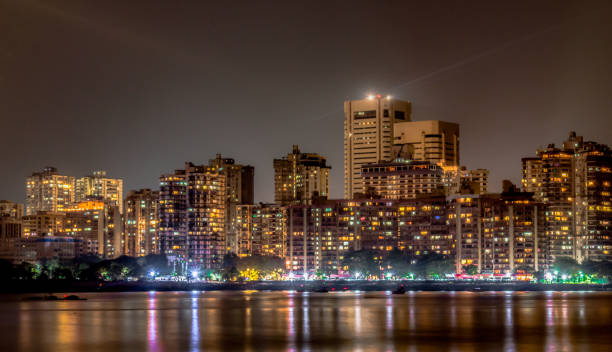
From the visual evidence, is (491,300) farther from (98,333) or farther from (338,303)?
(98,333)

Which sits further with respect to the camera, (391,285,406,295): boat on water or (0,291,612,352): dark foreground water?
(391,285,406,295): boat on water

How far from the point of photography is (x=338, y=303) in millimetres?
143625

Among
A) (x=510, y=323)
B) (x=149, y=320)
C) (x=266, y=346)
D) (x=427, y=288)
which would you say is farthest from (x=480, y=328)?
(x=427, y=288)

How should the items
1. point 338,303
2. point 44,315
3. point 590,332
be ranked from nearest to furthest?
point 590,332 < point 44,315 < point 338,303

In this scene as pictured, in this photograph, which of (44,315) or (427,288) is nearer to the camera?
(44,315)

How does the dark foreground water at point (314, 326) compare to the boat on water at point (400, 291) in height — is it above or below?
above

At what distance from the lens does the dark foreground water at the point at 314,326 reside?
84500 mm

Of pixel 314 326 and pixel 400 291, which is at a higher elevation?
pixel 314 326

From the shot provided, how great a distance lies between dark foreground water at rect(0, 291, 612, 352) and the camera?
277ft

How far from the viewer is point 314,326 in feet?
334

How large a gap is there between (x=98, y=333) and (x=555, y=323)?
47.0 metres

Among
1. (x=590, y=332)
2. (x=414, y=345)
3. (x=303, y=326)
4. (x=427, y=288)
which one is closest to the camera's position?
(x=414, y=345)

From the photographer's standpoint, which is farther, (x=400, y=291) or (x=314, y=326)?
(x=400, y=291)

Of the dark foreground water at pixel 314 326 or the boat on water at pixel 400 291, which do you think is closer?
the dark foreground water at pixel 314 326
